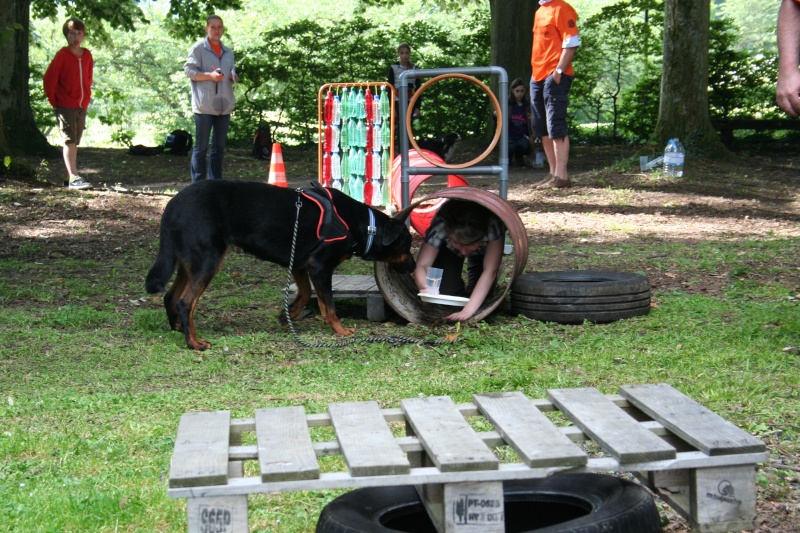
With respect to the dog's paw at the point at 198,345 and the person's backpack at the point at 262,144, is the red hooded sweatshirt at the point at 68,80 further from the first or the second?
the dog's paw at the point at 198,345

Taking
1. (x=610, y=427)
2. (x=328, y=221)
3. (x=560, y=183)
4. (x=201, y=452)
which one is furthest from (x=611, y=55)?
(x=201, y=452)

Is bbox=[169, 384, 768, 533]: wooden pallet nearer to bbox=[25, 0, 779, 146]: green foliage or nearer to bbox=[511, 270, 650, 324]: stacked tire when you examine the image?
bbox=[511, 270, 650, 324]: stacked tire

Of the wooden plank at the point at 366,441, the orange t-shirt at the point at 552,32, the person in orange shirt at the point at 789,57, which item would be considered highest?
the orange t-shirt at the point at 552,32

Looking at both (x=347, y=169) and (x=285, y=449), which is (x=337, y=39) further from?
(x=285, y=449)

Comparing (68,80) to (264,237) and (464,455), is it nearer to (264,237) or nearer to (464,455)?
(264,237)

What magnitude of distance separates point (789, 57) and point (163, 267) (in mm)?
3958

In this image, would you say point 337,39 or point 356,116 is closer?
point 356,116

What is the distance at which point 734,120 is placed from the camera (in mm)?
19125

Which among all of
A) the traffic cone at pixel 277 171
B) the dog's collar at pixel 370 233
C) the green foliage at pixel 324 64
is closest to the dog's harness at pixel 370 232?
the dog's collar at pixel 370 233

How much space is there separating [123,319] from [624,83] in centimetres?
1841

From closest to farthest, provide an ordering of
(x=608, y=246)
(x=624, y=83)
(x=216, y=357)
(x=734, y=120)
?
1. (x=216, y=357)
2. (x=608, y=246)
3. (x=734, y=120)
4. (x=624, y=83)

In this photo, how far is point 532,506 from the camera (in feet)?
10.3

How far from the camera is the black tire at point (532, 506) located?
110 inches

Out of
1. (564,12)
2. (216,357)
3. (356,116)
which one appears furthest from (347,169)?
(216,357)
